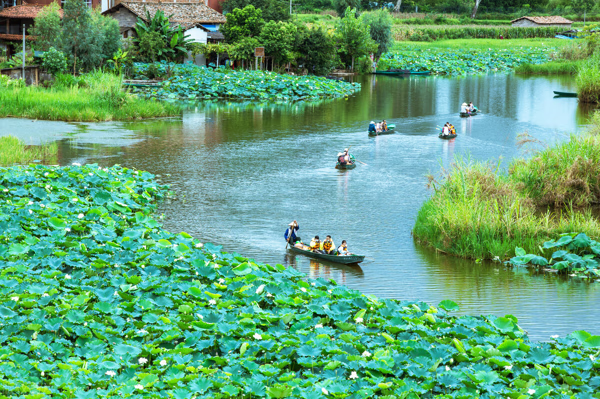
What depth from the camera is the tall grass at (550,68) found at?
52.7 meters

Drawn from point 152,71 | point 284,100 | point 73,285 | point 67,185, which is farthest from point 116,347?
point 152,71

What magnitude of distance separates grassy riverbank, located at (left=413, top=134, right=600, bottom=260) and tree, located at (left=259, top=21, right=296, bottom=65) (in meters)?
30.7

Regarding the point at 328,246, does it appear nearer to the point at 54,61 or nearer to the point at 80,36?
the point at 54,61

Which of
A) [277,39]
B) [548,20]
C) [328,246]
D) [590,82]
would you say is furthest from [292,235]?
[548,20]

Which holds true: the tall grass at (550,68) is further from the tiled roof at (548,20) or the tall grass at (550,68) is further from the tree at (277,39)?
the tiled roof at (548,20)

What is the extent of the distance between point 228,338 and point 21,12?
4351 cm

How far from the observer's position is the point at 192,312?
8391 mm

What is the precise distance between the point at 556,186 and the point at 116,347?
1211cm

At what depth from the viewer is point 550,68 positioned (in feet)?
179

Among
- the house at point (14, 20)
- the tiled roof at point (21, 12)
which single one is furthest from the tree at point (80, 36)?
the house at point (14, 20)

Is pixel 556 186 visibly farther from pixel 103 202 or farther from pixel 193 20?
pixel 193 20

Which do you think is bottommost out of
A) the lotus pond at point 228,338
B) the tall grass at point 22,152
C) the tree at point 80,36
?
the lotus pond at point 228,338

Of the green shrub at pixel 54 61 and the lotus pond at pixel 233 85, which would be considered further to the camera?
the lotus pond at pixel 233 85

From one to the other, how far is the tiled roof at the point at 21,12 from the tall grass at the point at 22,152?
87.1 ft
